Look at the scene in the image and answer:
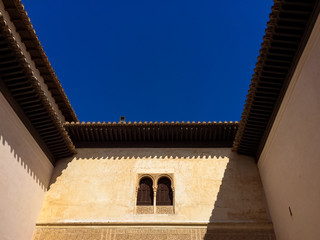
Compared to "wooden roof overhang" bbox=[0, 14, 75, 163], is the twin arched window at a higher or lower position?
lower

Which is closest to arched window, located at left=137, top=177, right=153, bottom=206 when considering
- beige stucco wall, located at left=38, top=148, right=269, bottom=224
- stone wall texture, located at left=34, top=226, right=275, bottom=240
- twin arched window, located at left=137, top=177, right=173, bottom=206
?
twin arched window, located at left=137, top=177, right=173, bottom=206

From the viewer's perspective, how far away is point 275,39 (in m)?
4.59

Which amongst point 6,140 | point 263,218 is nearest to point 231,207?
point 263,218

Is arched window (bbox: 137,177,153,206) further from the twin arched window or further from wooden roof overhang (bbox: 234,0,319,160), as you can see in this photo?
wooden roof overhang (bbox: 234,0,319,160)

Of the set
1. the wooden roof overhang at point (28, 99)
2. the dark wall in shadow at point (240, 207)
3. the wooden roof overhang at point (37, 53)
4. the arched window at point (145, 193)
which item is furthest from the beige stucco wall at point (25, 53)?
the dark wall in shadow at point (240, 207)

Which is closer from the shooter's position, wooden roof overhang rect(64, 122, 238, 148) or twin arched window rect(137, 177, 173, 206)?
twin arched window rect(137, 177, 173, 206)

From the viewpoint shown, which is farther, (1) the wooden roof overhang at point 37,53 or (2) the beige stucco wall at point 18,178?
(1) the wooden roof overhang at point 37,53

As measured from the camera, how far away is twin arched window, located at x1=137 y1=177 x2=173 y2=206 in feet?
21.8

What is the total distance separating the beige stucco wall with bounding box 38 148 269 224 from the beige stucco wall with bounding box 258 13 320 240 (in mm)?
735

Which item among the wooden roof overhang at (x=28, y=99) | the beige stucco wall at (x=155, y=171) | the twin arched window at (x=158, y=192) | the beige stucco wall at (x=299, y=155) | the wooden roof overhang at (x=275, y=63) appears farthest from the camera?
the twin arched window at (x=158, y=192)

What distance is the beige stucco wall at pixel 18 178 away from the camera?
206 inches

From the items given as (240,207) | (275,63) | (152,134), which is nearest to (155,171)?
(152,134)

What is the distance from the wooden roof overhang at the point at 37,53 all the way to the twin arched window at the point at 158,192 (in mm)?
2938

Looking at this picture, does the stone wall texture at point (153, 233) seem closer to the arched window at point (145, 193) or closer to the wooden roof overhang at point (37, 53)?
the arched window at point (145, 193)
